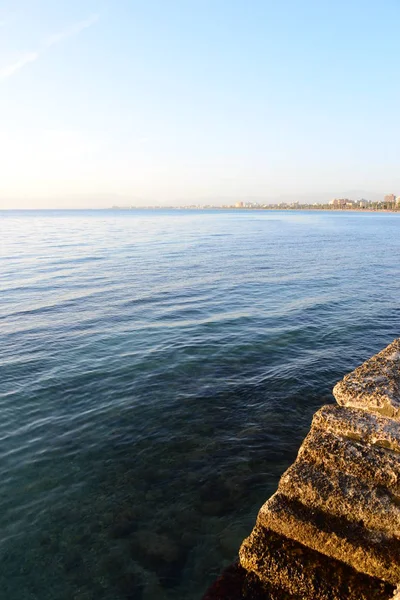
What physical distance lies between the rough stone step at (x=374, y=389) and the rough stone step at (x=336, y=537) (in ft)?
8.00

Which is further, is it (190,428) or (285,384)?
(285,384)

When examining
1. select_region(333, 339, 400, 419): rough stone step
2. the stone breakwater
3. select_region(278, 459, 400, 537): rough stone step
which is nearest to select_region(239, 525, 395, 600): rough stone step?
the stone breakwater

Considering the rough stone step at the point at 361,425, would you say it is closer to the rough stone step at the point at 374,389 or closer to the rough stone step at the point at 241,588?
the rough stone step at the point at 374,389

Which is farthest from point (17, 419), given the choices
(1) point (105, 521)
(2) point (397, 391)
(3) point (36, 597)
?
(2) point (397, 391)

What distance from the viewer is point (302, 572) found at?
6.20 metres

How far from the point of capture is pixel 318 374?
1616 centimetres

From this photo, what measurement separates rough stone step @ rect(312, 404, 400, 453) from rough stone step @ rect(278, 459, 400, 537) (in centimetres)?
90

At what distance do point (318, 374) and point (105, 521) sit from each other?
34.9ft

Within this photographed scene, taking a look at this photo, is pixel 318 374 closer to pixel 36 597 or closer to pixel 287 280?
pixel 36 597

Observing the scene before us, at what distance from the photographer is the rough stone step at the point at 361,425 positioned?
23.9 ft

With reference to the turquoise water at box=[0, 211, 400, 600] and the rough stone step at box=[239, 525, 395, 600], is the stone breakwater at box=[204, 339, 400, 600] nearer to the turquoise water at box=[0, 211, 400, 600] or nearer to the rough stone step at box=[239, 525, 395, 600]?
the rough stone step at box=[239, 525, 395, 600]

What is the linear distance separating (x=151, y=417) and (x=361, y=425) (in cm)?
745

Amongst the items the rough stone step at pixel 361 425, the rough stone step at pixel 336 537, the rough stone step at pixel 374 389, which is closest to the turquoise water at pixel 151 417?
the rough stone step at pixel 336 537

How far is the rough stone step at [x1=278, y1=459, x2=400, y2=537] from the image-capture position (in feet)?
20.4
